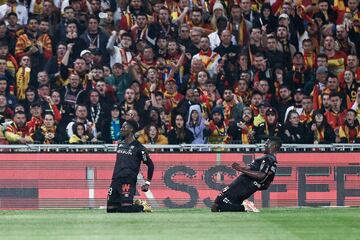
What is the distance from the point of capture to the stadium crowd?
23.5 m

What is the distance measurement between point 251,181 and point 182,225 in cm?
268

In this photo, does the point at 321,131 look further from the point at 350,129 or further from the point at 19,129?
the point at 19,129

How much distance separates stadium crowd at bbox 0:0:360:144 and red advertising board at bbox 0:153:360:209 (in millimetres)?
619

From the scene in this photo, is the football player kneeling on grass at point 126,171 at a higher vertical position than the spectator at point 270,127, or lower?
lower

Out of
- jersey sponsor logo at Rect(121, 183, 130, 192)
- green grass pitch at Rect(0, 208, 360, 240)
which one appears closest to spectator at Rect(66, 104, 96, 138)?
green grass pitch at Rect(0, 208, 360, 240)

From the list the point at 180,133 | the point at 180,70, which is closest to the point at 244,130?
the point at 180,133

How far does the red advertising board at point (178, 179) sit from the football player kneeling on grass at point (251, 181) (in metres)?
2.46

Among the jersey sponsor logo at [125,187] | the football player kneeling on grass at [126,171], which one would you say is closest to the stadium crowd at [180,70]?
the football player kneeling on grass at [126,171]

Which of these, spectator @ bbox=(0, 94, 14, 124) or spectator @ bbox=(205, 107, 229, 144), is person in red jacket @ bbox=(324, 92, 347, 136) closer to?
spectator @ bbox=(205, 107, 229, 144)

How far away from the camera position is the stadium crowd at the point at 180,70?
23547mm

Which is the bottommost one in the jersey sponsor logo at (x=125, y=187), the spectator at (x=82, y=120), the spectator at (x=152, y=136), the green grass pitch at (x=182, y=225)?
the green grass pitch at (x=182, y=225)

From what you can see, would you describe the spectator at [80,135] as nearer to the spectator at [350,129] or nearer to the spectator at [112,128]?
the spectator at [112,128]

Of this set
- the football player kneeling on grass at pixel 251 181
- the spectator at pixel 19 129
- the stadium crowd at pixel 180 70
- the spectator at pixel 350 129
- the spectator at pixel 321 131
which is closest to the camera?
the football player kneeling on grass at pixel 251 181

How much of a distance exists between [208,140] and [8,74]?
437 centimetres
